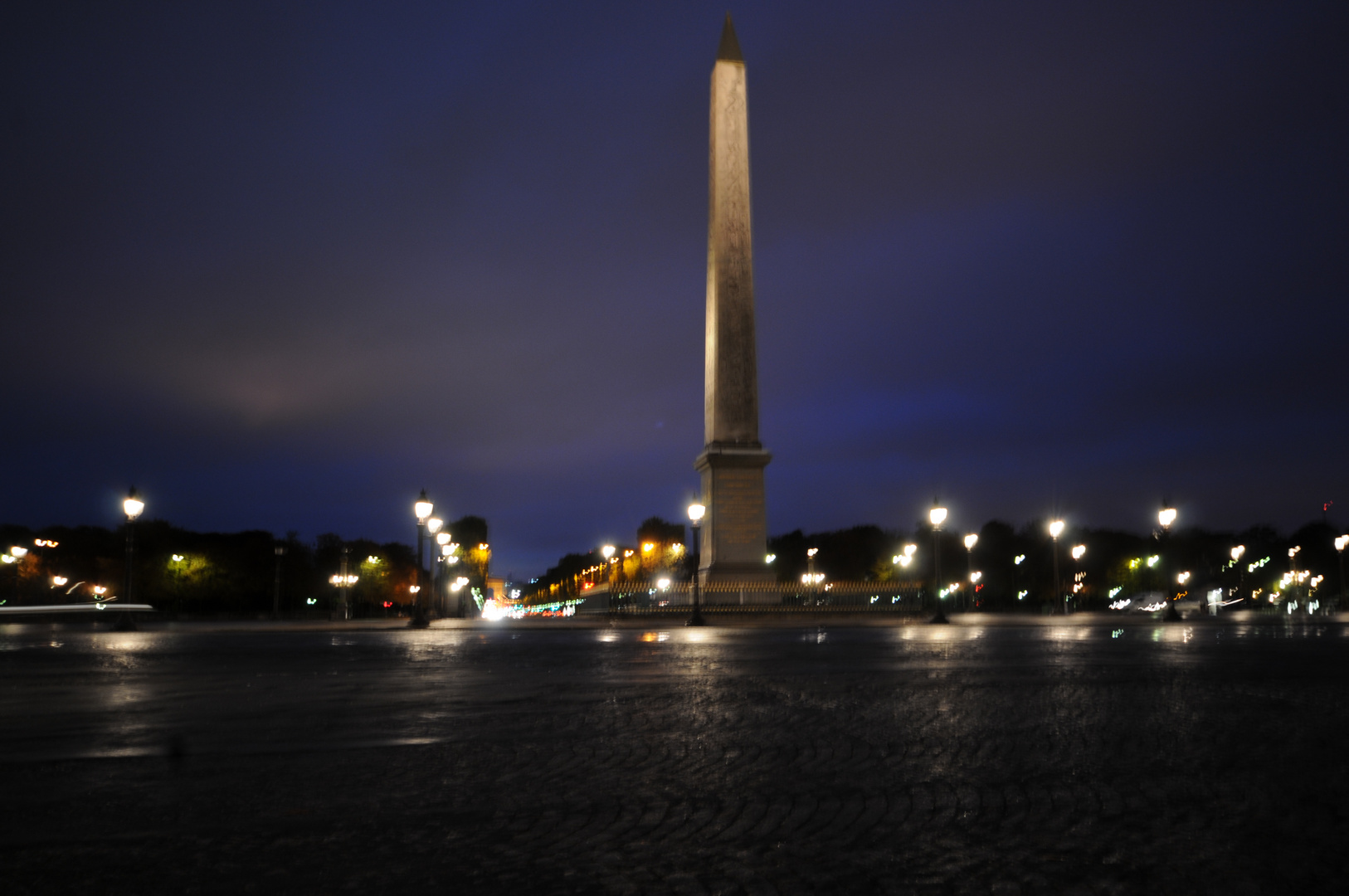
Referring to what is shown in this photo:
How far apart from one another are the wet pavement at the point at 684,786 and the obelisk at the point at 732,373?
85.6 ft

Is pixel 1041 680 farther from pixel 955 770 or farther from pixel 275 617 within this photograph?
pixel 275 617

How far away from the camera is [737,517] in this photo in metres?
37.5

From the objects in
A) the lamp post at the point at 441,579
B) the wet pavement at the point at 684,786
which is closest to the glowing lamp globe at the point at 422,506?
the lamp post at the point at 441,579

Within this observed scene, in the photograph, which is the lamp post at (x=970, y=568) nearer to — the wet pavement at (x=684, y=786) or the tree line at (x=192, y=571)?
the tree line at (x=192, y=571)

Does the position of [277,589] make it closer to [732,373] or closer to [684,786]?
[732,373]

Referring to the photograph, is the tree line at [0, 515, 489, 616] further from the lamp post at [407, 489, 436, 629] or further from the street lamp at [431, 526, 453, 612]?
the lamp post at [407, 489, 436, 629]

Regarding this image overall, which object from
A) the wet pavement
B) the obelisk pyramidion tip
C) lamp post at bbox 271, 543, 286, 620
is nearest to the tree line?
lamp post at bbox 271, 543, 286, 620

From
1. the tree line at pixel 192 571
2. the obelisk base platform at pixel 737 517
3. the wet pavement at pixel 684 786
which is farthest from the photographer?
the tree line at pixel 192 571

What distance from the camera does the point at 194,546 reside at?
330ft

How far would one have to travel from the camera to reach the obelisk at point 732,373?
37156 millimetres

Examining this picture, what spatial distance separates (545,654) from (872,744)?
10.5 metres

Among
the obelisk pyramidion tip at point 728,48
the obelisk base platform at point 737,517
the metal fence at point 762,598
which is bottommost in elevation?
the metal fence at point 762,598

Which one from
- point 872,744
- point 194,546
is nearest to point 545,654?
point 872,744

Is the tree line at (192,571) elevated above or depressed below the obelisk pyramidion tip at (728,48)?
below
